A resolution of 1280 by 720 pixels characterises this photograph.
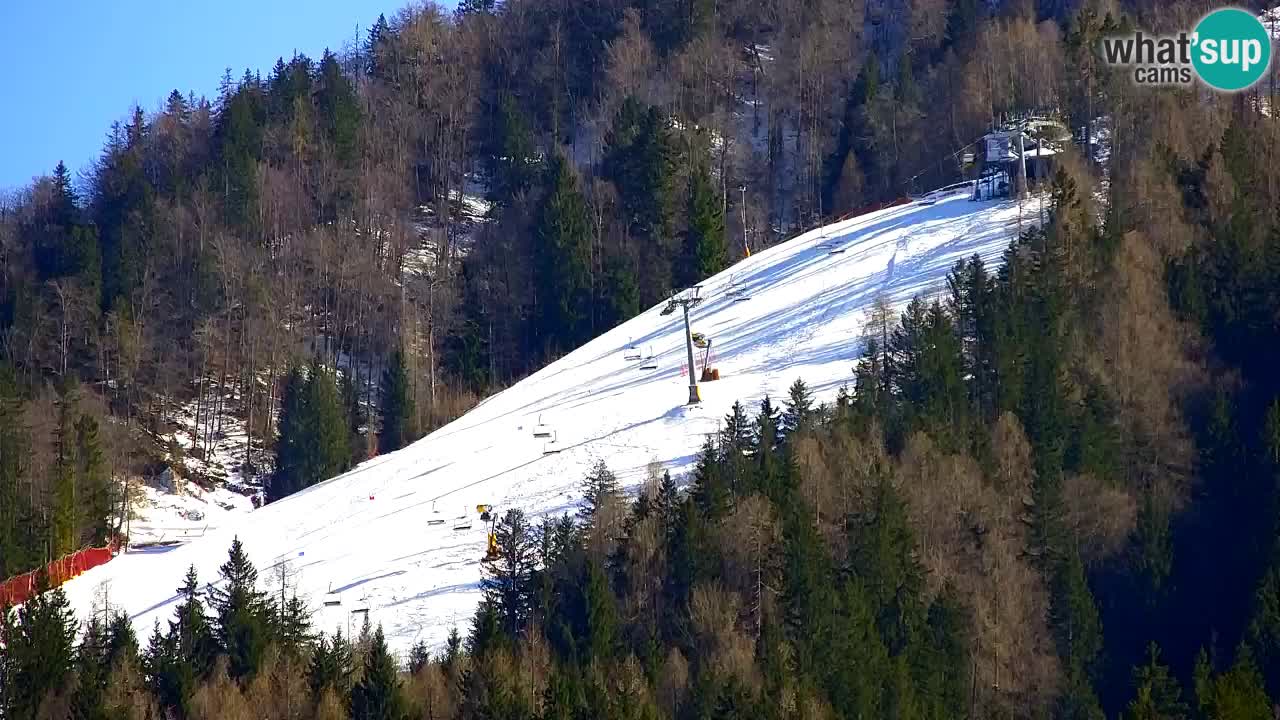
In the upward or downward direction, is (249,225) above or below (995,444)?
above

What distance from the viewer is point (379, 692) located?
150 feet

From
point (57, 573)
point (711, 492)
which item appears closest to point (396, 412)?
point (57, 573)

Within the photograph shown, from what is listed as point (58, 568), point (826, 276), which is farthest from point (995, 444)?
point (58, 568)

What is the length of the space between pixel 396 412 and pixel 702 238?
14.5 meters

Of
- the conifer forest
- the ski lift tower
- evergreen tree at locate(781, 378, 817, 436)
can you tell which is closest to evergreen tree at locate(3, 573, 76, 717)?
the conifer forest

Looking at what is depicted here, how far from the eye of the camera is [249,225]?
3521 inches

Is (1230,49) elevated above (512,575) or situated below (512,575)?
above

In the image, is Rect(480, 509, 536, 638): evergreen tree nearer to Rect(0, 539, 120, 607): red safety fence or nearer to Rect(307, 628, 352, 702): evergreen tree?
Rect(307, 628, 352, 702): evergreen tree

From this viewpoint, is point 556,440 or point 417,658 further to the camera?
point 556,440

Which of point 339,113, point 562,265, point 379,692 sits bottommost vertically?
point 379,692

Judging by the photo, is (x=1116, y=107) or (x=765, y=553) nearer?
(x=765, y=553)

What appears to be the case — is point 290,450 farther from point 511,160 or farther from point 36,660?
point 36,660

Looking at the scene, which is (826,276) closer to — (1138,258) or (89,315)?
(1138,258)

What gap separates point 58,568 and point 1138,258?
35407 millimetres
